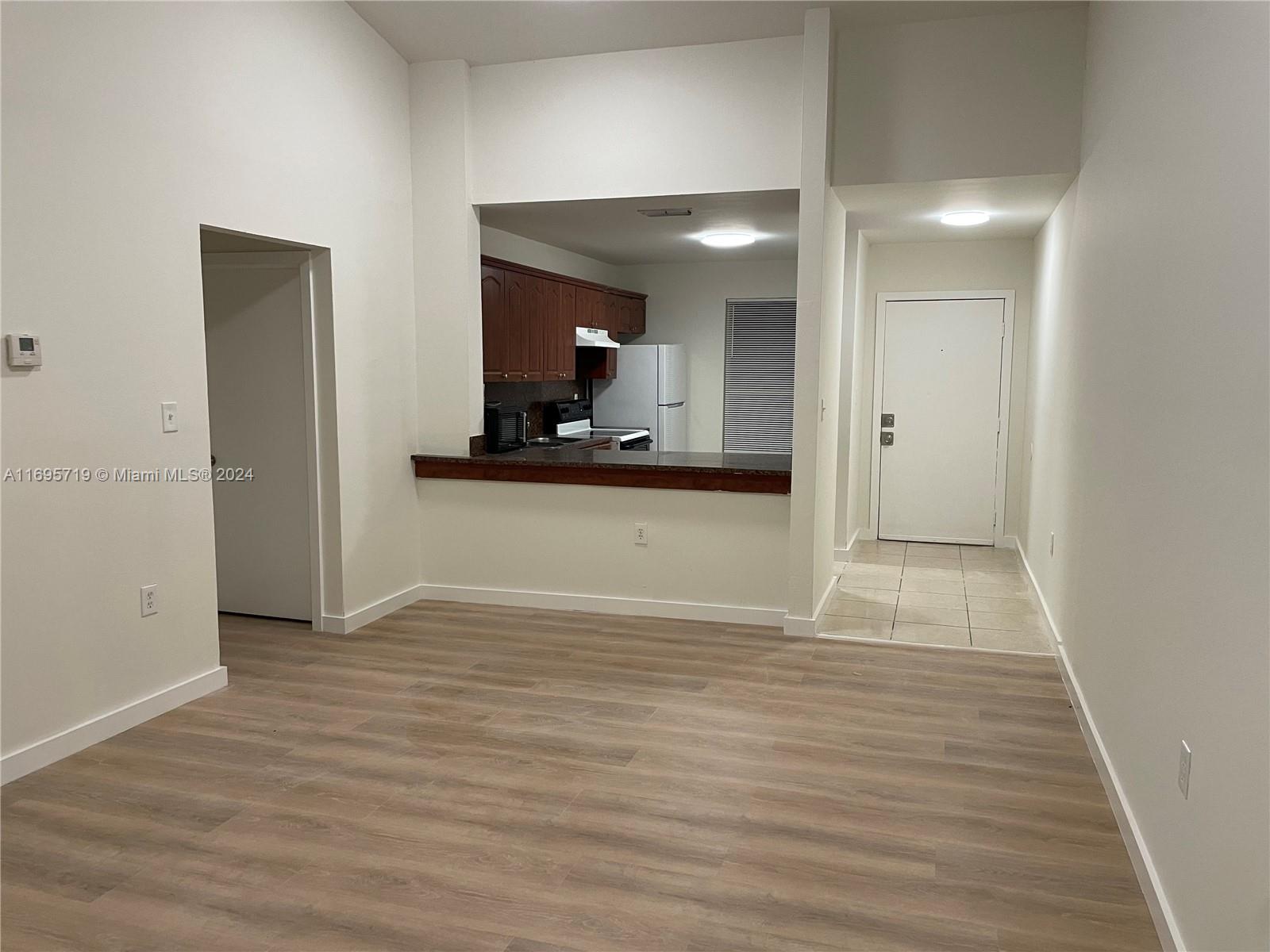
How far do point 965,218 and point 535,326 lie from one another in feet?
9.76

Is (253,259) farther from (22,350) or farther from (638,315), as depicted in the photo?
(638,315)

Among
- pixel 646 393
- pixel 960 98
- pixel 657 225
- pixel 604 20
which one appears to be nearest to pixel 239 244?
pixel 604 20

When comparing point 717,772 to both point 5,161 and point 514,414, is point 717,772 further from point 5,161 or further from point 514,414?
point 514,414

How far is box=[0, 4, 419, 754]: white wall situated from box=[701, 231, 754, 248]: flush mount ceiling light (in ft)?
9.82

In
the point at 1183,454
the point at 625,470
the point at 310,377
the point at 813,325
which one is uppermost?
the point at 813,325

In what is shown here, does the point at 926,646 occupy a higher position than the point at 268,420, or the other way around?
the point at 268,420

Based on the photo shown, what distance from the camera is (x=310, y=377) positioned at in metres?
4.43

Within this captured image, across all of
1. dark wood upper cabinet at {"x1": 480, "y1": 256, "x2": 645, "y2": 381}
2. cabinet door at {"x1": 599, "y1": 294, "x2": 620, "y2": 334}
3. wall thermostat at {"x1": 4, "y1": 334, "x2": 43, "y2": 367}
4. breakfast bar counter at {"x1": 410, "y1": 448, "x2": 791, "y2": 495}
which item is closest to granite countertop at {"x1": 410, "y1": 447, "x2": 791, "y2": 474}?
breakfast bar counter at {"x1": 410, "y1": 448, "x2": 791, "y2": 495}

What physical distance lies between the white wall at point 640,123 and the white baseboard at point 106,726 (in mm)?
2901

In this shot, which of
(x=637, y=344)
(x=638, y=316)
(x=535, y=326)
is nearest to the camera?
(x=535, y=326)

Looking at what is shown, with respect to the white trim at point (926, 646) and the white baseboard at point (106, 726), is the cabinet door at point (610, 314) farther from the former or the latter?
the white baseboard at point (106, 726)

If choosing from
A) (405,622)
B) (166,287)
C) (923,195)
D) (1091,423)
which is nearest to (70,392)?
(166,287)

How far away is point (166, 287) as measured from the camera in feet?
11.1

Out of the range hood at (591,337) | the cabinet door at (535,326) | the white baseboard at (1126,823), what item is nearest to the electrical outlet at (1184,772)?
the white baseboard at (1126,823)
